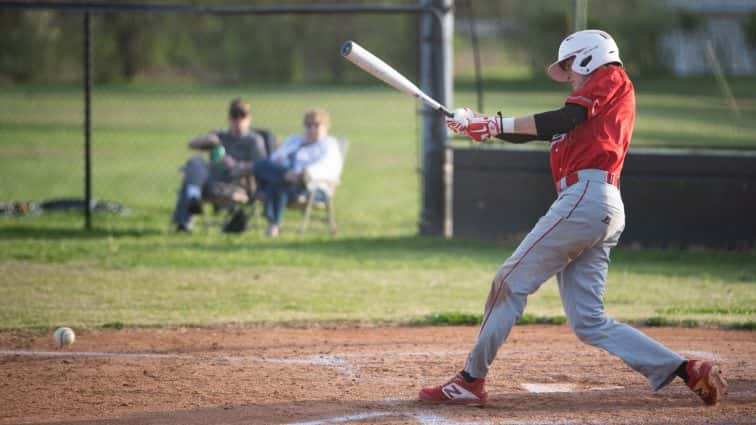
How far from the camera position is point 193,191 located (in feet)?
39.0

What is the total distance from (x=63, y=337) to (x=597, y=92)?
403 centimetres

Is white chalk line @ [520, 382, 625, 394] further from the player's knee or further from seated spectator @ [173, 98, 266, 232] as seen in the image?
seated spectator @ [173, 98, 266, 232]

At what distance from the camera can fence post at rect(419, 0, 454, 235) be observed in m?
11.7

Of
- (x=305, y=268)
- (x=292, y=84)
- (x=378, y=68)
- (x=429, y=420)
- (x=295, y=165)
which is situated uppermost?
(x=292, y=84)

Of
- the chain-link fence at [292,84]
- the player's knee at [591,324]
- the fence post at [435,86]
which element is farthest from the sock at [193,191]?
the player's knee at [591,324]

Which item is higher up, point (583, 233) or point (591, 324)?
point (583, 233)

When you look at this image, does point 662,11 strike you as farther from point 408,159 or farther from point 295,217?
point 295,217

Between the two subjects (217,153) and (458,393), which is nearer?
(458,393)

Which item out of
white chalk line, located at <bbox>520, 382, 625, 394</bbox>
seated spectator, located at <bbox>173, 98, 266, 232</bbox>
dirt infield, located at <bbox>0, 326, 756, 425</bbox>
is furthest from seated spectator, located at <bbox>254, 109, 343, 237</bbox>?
white chalk line, located at <bbox>520, 382, 625, 394</bbox>

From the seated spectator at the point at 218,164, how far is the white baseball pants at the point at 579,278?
6903 mm

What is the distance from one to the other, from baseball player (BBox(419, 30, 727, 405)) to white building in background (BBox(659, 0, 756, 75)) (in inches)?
288

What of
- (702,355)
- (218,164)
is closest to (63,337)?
(702,355)

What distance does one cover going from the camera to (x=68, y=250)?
11.0 metres

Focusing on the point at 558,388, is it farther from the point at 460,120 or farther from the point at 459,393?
the point at 460,120
